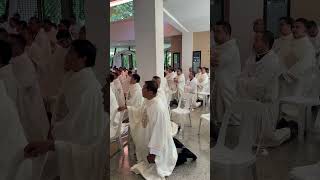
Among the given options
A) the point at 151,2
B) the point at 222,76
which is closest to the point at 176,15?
the point at 151,2

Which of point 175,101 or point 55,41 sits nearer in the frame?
point 55,41

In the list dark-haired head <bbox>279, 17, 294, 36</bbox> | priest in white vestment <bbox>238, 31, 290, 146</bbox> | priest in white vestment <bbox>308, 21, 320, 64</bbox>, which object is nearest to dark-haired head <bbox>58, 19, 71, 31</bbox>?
priest in white vestment <bbox>238, 31, 290, 146</bbox>

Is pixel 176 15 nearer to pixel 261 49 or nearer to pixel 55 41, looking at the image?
pixel 261 49

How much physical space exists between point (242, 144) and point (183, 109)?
342 millimetres

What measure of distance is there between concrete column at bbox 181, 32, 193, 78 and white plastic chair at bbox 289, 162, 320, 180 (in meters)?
0.65

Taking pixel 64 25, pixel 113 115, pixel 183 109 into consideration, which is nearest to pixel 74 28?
pixel 64 25

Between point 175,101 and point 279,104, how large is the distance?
64 cm

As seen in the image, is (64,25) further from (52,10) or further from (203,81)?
(203,81)

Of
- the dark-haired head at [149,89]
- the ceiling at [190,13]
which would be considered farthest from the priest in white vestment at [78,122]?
the ceiling at [190,13]

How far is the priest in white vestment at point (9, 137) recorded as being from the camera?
94cm

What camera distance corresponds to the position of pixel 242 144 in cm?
134

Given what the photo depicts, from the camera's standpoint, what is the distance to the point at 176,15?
4.84ft

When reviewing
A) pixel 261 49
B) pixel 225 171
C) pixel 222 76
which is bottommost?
pixel 225 171

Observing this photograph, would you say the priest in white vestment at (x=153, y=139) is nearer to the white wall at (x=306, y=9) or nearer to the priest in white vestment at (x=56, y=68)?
the priest in white vestment at (x=56, y=68)
